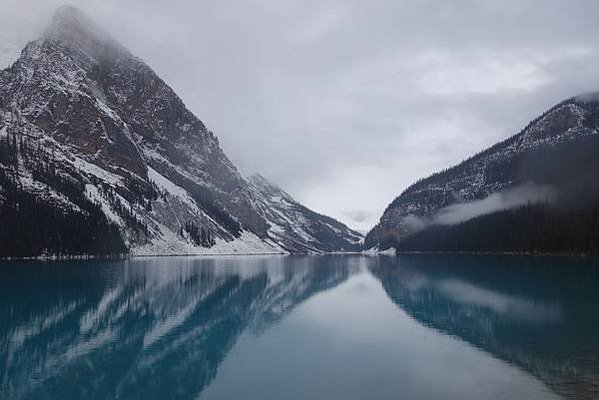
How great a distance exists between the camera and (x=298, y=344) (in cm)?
3875

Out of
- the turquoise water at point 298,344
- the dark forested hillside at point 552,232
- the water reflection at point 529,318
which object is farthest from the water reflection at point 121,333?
the dark forested hillside at point 552,232

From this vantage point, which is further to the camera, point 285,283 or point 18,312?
point 285,283

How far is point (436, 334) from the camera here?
41.3 m

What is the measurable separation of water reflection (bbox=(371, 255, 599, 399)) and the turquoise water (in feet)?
0.53

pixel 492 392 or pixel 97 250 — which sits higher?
pixel 97 250

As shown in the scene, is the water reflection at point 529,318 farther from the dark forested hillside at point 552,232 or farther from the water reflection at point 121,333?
the dark forested hillside at point 552,232

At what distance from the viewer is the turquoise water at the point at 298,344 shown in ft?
86.5

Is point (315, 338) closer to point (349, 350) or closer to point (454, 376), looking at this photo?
point (349, 350)

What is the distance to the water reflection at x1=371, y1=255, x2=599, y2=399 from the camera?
2898 centimetres

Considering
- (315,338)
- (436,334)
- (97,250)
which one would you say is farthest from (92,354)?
(97,250)

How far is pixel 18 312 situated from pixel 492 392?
145 ft

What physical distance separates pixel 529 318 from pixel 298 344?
22.3 m

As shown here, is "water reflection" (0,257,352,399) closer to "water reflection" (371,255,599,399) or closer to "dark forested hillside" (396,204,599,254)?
"water reflection" (371,255,599,399)

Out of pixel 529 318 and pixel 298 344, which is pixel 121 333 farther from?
pixel 529 318
